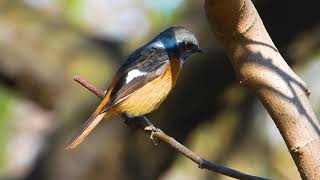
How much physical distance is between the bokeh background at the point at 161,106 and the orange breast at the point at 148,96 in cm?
129

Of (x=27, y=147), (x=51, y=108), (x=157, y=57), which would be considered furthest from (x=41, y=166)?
(x=27, y=147)

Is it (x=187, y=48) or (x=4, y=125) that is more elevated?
(x=187, y=48)

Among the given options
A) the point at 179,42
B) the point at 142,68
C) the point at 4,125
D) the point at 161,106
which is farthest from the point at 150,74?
the point at 4,125

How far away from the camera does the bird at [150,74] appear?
358cm

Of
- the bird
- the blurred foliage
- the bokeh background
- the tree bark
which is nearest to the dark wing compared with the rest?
the bird

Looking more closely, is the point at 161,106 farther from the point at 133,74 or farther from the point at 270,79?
the point at 270,79

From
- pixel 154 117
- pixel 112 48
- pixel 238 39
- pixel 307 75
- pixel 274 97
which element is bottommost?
pixel 307 75

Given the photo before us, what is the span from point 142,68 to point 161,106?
144cm

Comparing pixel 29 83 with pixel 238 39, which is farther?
pixel 29 83

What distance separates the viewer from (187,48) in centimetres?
383

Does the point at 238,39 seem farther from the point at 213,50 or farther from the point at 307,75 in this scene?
the point at 307,75

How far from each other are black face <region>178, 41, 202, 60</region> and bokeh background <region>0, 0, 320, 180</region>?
112cm

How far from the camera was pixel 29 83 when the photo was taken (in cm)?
564

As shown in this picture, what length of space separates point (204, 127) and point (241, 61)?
13.2ft
